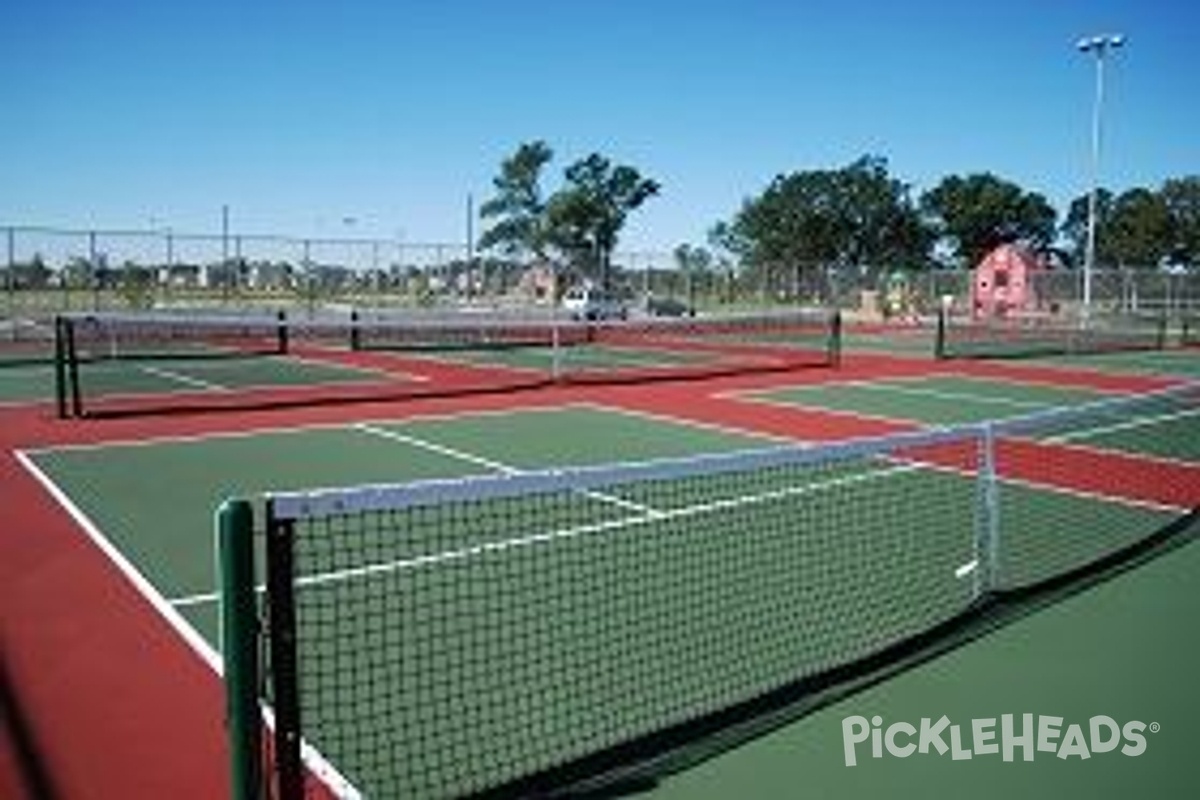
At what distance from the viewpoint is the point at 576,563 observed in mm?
8734

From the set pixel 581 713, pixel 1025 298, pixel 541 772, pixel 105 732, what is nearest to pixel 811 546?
pixel 581 713

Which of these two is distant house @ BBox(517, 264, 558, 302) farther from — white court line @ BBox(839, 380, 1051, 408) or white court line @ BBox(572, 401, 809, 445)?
white court line @ BBox(572, 401, 809, 445)

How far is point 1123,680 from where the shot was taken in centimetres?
648

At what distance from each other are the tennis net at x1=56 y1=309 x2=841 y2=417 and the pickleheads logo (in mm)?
13647

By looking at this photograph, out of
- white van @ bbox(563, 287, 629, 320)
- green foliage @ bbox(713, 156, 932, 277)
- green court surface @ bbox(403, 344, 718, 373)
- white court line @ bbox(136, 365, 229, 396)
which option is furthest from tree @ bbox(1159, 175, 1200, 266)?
white court line @ bbox(136, 365, 229, 396)

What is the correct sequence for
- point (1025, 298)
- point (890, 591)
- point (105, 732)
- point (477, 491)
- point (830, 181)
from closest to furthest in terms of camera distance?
1. point (477, 491)
2. point (105, 732)
3. point (890, 591)
4. point (1025, 298)
5. point (830, 181)

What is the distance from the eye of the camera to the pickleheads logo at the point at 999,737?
5535 mm

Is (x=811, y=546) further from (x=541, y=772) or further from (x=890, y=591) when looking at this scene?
(x=541, y=772)

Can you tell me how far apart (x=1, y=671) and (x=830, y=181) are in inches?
5156

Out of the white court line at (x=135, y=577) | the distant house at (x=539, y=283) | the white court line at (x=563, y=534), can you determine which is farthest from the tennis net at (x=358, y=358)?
the white court line at (x=563, y=534)

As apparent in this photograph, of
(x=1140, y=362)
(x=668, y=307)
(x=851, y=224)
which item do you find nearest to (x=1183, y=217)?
(x=851, y=224)

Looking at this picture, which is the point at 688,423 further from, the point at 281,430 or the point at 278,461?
the point at 278,461

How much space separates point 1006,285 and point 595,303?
32.6 m

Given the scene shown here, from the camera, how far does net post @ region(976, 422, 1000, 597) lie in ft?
26.5
